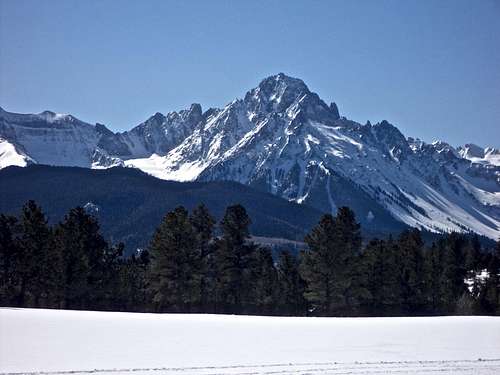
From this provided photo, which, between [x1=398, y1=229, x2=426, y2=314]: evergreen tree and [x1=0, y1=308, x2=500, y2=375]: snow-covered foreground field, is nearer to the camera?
[x1=0, y1=308, x2=500, y2=375]: snow-covered foreground field

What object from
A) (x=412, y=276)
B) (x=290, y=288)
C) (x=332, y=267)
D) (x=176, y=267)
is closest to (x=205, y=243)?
(x=176, y=267)

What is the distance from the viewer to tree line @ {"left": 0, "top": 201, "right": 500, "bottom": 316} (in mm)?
57625

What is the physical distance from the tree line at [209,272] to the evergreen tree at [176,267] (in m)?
0.10

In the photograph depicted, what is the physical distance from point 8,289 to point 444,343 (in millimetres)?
44830

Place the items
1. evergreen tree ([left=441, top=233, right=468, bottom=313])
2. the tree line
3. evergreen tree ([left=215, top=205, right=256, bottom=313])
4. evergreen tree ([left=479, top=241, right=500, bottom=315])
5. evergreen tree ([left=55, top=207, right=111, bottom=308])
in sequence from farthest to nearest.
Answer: evergreen tree ([left=441, top=233, right=468, bottom=313]) → evergreen tree ([left=479, top=241, right=500, bottom=315]) → evergreen tree ([left=215, top=205, right=256, bottom=313]) → the tree line → evergreen tree ([left=55, top=207, right=111, bottom=308])

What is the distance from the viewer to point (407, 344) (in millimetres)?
26703

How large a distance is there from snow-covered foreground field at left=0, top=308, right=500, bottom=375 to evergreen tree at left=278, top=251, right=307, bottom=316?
38798 millimetres

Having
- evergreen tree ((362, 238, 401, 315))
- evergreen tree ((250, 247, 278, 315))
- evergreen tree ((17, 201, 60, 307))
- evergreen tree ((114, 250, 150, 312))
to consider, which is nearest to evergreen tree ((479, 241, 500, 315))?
evergreen tree ((362, 238, 401, 315))

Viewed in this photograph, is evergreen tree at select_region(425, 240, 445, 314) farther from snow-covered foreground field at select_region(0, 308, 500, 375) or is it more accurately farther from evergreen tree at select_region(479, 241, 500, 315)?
snow-covered foreground field at select_region(0, 308, 500, 375)

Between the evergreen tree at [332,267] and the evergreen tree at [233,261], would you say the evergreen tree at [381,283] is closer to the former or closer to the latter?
the evergreen tree at [332,267]

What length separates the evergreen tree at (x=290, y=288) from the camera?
2894 inches

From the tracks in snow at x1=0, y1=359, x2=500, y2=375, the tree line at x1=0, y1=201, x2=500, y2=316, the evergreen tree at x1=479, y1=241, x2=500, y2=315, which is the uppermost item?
the tree line at x1=0, y1=201, x2=500, y2=316

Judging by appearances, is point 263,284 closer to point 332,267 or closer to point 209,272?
point 209,272

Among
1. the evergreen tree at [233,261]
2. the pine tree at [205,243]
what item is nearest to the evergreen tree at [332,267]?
the evergreen tree at [233,261]
